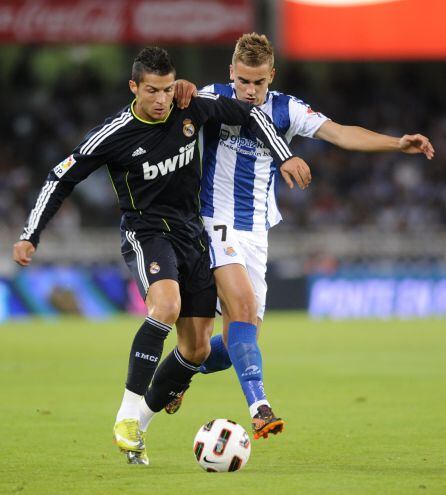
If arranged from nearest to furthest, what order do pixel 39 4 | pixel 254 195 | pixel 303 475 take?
pixel 303 475 → pixel 254 195 → pixel 39 4

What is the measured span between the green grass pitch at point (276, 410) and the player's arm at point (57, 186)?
4.22 ft

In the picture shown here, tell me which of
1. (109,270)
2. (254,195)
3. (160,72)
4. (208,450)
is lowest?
(109,270)

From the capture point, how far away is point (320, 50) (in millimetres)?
22031

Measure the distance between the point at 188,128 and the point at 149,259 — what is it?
0.83 m

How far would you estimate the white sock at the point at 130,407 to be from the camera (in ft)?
21.5

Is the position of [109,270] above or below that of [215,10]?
below

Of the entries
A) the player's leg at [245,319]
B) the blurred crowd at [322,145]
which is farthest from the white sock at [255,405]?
the blurred crowd at [322,145]

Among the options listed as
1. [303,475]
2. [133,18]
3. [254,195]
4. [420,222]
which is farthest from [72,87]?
[303,475]

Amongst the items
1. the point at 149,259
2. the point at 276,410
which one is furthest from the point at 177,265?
the point at 276,410

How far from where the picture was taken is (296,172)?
6.73 m

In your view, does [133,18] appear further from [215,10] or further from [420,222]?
[420,222]

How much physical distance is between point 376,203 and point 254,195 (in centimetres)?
1913

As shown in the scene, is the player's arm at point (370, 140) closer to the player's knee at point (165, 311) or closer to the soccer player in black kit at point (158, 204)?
the soccer player in black kit at point (158, 204)

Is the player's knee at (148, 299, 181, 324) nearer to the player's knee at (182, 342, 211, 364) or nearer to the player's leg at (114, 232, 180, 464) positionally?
the player's leg at (114, 232, 180, 464)
